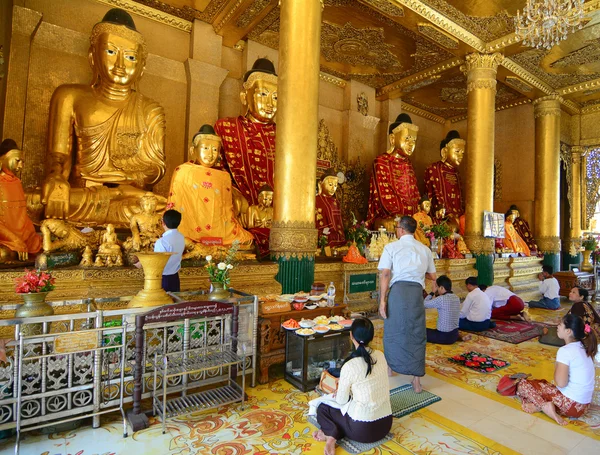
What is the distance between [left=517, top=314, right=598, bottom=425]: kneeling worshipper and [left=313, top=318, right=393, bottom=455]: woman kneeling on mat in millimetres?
1327

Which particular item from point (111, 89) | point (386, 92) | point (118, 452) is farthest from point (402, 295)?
point (386, 92)

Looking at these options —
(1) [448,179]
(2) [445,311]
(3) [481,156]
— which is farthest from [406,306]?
(1) [448,179]

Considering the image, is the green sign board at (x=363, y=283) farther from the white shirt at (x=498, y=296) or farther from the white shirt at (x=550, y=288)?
the white shirt at (x=550, y=288)

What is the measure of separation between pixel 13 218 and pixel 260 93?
13.9ft

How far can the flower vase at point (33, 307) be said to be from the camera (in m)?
2.27

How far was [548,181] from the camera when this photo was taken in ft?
30.5

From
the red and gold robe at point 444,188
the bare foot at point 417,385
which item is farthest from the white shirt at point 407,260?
the red and gold robe at point 444,188

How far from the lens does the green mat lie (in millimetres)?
2572

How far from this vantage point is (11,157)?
3.71 metres

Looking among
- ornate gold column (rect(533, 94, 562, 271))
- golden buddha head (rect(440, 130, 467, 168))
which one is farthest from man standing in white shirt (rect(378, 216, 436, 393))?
ornate gold column (rect(533, 94, 562, 271))

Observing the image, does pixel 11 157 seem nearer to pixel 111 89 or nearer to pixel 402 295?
pixel 111 89

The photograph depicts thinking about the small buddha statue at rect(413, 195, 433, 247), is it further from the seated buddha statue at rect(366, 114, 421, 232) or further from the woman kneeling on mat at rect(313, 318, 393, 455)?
the woman kneeling on mat at rect(313, 318, 393, 455)

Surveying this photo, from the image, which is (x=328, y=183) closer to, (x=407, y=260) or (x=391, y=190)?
(x=391, y=190)

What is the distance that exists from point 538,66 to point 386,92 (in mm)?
3429
